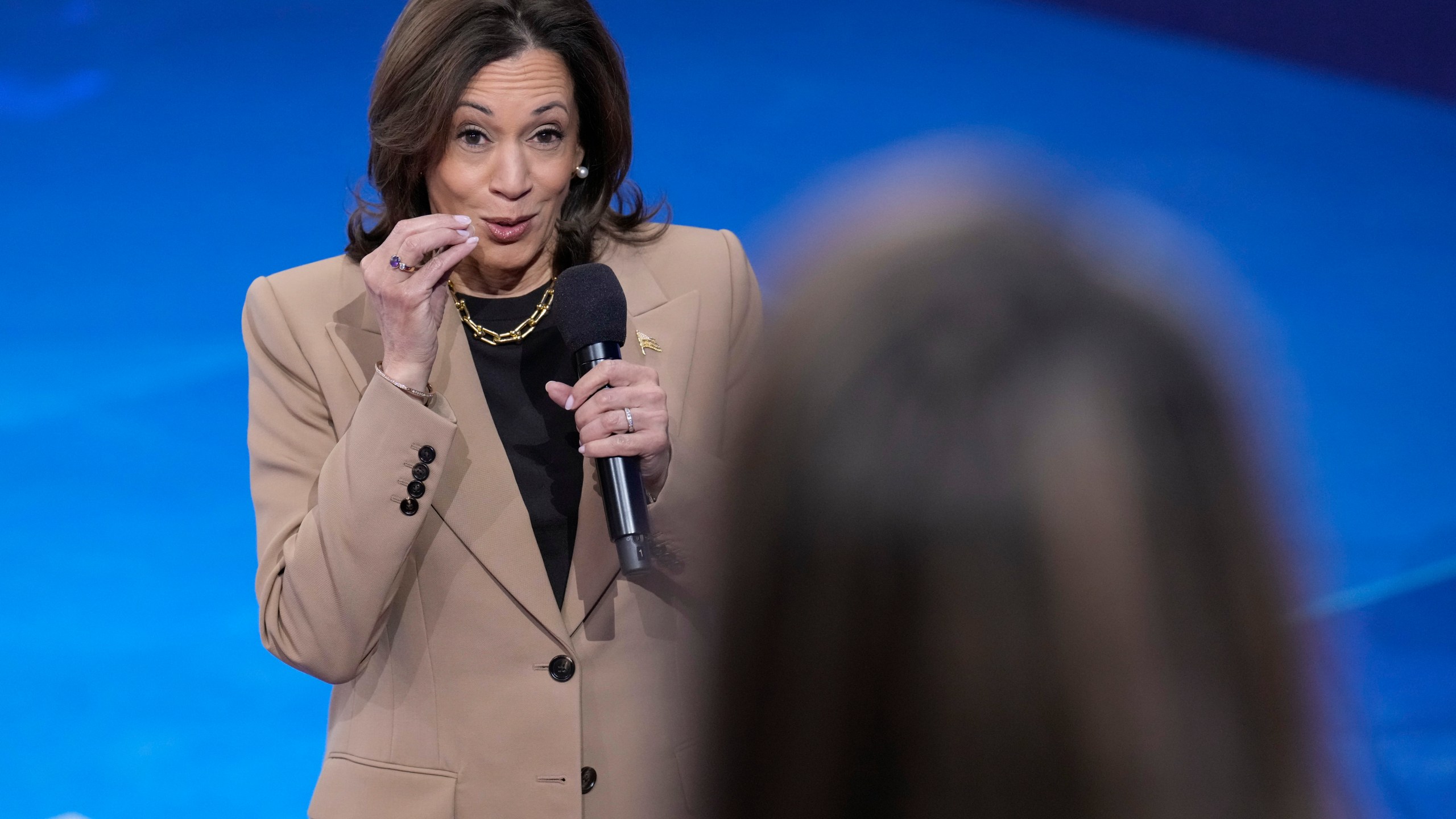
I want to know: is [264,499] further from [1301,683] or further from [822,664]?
[1301,683]

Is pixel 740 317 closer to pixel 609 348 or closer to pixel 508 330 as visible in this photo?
pixel 508 330

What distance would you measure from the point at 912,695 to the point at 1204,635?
0.11 metres

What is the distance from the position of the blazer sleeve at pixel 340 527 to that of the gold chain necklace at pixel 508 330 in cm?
22

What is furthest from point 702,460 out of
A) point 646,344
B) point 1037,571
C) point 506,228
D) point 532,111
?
point 1037,571

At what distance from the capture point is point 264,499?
1697 mm

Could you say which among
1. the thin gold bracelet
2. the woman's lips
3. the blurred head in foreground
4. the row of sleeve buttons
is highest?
the woman's lips

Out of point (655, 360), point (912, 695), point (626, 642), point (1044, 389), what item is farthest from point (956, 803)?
point (655, 360)

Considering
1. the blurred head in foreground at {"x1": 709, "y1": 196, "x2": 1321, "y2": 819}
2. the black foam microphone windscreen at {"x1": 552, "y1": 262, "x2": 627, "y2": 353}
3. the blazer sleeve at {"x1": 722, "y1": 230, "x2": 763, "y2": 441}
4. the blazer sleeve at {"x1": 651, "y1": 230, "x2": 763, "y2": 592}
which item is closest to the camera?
the blurred head in foreground at {"x1": 709, "y1": 196, "x2": 1321, "y2": 819}

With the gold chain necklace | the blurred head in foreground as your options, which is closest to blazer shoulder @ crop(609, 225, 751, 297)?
the gold chain necklace

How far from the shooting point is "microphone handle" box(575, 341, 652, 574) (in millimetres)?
1392

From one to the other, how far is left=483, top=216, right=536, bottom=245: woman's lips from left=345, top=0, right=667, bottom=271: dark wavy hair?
11cm

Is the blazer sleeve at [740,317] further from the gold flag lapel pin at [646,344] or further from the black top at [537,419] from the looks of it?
the black top at [537,419]

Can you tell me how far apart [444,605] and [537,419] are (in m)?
0.29

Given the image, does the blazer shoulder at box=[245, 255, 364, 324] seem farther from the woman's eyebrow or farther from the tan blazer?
the woman's eyebrow
